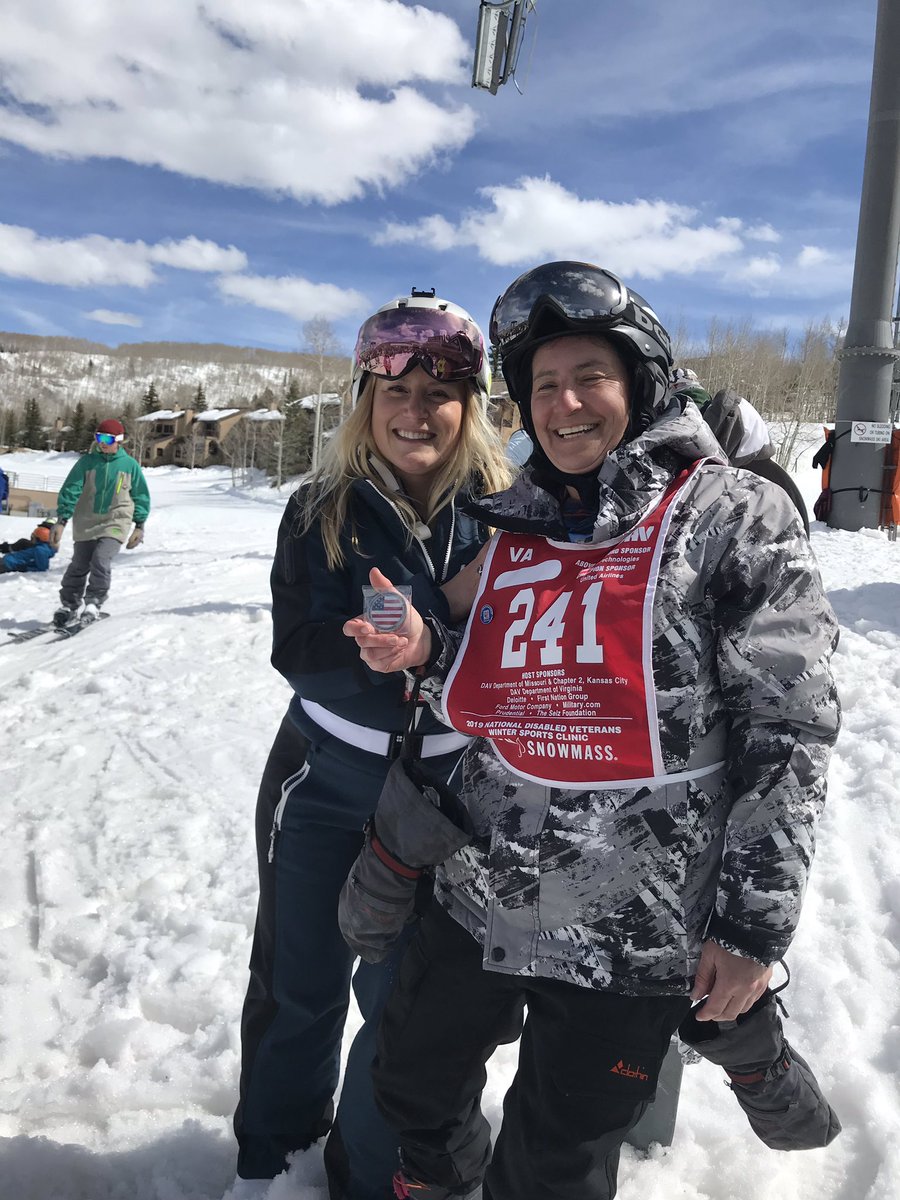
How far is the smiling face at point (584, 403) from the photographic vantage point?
1.73 metres

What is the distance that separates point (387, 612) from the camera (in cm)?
182

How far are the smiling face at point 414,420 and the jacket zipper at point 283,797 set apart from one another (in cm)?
90

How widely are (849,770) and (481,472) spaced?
3083 millimetres

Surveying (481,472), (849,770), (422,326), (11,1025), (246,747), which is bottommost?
(11,1025)

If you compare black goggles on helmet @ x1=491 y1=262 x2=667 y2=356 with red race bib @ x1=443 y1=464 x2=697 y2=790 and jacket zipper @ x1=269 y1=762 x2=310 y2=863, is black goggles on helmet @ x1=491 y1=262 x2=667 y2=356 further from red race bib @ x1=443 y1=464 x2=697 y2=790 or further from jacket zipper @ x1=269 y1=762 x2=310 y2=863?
jacket zipper @ x1=269 y1=762 x2=310 y2=863

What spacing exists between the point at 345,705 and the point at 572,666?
76 cm

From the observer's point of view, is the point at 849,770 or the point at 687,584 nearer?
the point at 687,584

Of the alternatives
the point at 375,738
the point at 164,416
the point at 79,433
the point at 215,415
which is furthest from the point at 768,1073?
the point at 164,416

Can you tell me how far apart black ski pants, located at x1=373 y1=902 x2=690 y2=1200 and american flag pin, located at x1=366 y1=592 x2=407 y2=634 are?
71 cm

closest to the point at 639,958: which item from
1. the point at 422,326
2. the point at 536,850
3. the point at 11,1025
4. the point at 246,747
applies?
the point at 536,850

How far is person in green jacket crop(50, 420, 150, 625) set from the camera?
27.7ft

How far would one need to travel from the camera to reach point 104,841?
4.21 m

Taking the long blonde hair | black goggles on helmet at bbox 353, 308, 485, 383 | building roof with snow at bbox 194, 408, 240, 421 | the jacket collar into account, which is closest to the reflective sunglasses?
the jacket collar

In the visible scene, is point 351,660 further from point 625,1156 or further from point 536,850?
point 625,1156
